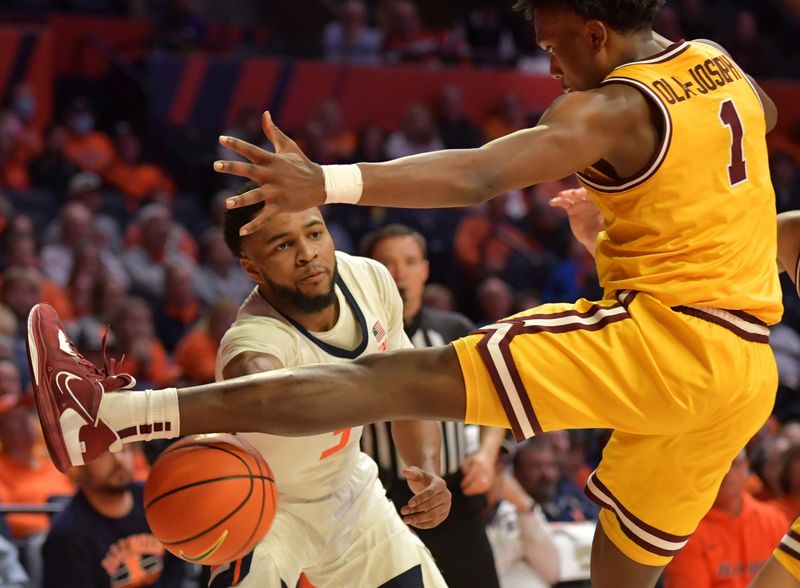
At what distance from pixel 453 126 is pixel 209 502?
9.71 meters

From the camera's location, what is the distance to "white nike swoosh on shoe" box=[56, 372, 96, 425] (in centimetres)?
374

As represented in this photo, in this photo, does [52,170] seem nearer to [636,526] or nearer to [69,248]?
[69,248]

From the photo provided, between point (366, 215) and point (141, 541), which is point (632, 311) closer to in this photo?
point (141, 541)

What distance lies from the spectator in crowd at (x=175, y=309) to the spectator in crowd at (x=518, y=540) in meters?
3.60

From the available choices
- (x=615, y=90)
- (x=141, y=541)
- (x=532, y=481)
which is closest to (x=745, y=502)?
(x=532, y=481)

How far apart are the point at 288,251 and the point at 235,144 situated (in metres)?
Result: 1.07

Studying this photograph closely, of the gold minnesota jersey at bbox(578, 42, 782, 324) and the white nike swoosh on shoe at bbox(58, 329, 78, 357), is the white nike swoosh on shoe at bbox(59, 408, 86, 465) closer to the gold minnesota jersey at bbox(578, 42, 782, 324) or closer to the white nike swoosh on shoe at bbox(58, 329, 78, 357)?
the white nike swoosh on shoe at bbox(58, 329, 78, 357)

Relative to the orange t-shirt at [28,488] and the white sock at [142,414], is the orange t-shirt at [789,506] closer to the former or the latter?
the orange t-shirt at [28,488]

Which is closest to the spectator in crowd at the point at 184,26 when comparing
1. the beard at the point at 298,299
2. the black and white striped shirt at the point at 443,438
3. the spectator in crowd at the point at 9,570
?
the black and white striped shirt at the point at 443,438

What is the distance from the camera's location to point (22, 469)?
7102mm

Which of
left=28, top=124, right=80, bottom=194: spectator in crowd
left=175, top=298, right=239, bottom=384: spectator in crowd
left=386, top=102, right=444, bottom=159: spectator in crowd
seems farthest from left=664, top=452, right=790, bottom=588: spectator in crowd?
left=28, top=124, right=80, bottom=194: spectator in crowd

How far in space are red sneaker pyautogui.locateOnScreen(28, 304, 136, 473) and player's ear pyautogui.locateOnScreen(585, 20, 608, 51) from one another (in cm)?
188

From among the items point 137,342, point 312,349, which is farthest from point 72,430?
point 137,342

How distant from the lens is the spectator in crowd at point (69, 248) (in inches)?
377
